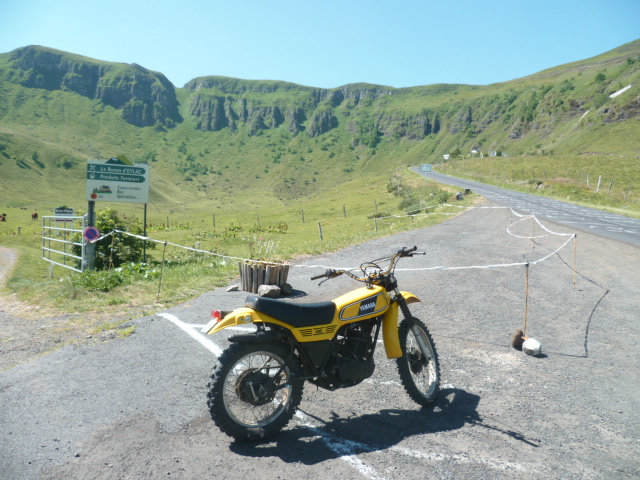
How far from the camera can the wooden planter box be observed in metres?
9.90

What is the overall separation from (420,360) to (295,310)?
1.74 meters

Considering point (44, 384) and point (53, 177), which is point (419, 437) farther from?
point (53, 177)

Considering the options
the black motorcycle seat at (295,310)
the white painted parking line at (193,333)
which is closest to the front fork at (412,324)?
the black motorcycle seat at (295,310)

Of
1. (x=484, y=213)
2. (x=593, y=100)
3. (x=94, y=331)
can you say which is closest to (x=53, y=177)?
(x=484, y=213)

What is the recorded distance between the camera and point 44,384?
5191 mm

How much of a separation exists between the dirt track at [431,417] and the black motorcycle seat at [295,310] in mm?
1099

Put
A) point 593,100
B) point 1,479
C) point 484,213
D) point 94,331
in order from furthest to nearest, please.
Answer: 1. point 593,100
2. point 484,213
3. point 94,331
4. point 1,479

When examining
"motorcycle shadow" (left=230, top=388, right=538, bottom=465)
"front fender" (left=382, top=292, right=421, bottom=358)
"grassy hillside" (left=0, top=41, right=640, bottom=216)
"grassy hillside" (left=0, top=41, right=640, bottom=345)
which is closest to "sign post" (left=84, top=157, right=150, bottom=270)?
"grassy hillside" (left=0, top=41, right=640, bottom=345)

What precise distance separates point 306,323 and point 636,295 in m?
8.82

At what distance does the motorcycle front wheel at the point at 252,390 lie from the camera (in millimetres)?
3900

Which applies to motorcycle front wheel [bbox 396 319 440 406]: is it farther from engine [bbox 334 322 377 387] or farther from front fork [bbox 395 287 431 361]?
engine [bbox 334 322 377 387]

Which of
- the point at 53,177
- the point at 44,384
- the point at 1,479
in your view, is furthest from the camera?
the point at 53,177

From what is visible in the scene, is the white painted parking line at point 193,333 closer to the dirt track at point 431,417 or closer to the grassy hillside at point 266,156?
the dirt track at point 431,417

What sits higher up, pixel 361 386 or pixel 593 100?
pixel 593 100
